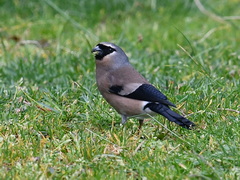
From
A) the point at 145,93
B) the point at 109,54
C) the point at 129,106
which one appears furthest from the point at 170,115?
the point at 109,54

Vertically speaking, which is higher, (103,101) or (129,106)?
(129,106)

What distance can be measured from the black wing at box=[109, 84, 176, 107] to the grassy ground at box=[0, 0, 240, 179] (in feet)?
0.96

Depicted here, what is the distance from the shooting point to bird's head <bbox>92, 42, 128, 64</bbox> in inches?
229

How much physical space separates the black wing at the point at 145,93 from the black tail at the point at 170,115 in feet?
0.18

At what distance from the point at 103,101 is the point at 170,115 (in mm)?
1250

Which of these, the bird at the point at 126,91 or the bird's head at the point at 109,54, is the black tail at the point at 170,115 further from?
the bird's head at the point at 109,54

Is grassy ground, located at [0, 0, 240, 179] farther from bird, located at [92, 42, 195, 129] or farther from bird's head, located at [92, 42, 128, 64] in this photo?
bird's head, located at [92, 42, 128, 64]

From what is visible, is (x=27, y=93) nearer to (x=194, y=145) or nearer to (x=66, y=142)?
(x=66, y=142)

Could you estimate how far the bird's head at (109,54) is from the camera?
5.83 metres

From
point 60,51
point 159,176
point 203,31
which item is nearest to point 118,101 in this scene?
point 159,176

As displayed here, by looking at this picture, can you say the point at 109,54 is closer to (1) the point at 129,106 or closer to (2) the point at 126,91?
(2) the point at 126,91

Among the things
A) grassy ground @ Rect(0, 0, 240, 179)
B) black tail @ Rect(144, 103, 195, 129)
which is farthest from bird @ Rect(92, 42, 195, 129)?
grassy ground @ Rect(0, 0, 240, 179)

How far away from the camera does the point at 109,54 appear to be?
5867 millimetres

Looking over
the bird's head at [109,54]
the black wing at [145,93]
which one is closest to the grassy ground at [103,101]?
the black wing at [145,93]
